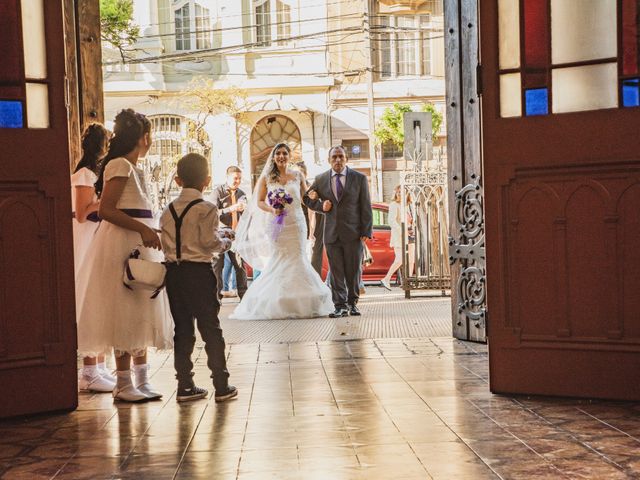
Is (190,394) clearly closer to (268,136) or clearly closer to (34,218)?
(34,218)

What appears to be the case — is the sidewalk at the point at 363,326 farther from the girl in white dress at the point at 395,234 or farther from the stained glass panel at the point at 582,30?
the stained glass panel at the point at 582,30

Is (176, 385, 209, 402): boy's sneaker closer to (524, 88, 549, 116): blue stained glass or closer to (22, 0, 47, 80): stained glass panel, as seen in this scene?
(22, 0, 47, 80): stained glass panel

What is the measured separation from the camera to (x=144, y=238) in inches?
262

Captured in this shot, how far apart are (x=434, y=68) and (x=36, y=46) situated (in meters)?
Answer: 32.1

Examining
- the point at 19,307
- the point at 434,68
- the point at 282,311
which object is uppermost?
the point at 434,68

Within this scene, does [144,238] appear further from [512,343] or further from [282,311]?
[282,311]

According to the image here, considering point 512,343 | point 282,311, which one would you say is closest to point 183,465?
point 512,343

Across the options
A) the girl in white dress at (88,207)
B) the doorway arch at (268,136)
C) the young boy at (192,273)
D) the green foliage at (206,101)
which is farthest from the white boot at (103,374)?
the doorway arch at (268,136)

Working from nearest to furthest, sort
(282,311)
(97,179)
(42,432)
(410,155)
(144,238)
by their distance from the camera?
(42,432)
(144,238)
(97,179)
(282,311)
(410,155)

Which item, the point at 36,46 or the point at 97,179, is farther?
the point at 97,179

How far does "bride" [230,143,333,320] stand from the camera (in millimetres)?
12539

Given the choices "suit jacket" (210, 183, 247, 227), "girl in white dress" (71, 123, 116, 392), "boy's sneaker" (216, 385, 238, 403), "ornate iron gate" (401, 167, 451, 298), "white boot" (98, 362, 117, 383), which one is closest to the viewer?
"boy's sneaker" (216, 385, 238, 403)

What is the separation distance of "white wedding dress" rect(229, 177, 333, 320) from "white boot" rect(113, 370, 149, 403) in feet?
18.6

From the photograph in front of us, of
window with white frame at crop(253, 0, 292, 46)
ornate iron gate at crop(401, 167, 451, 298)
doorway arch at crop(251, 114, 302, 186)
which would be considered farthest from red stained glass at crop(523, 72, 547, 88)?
window with white frame at crop(253, 0, 292, 46)
